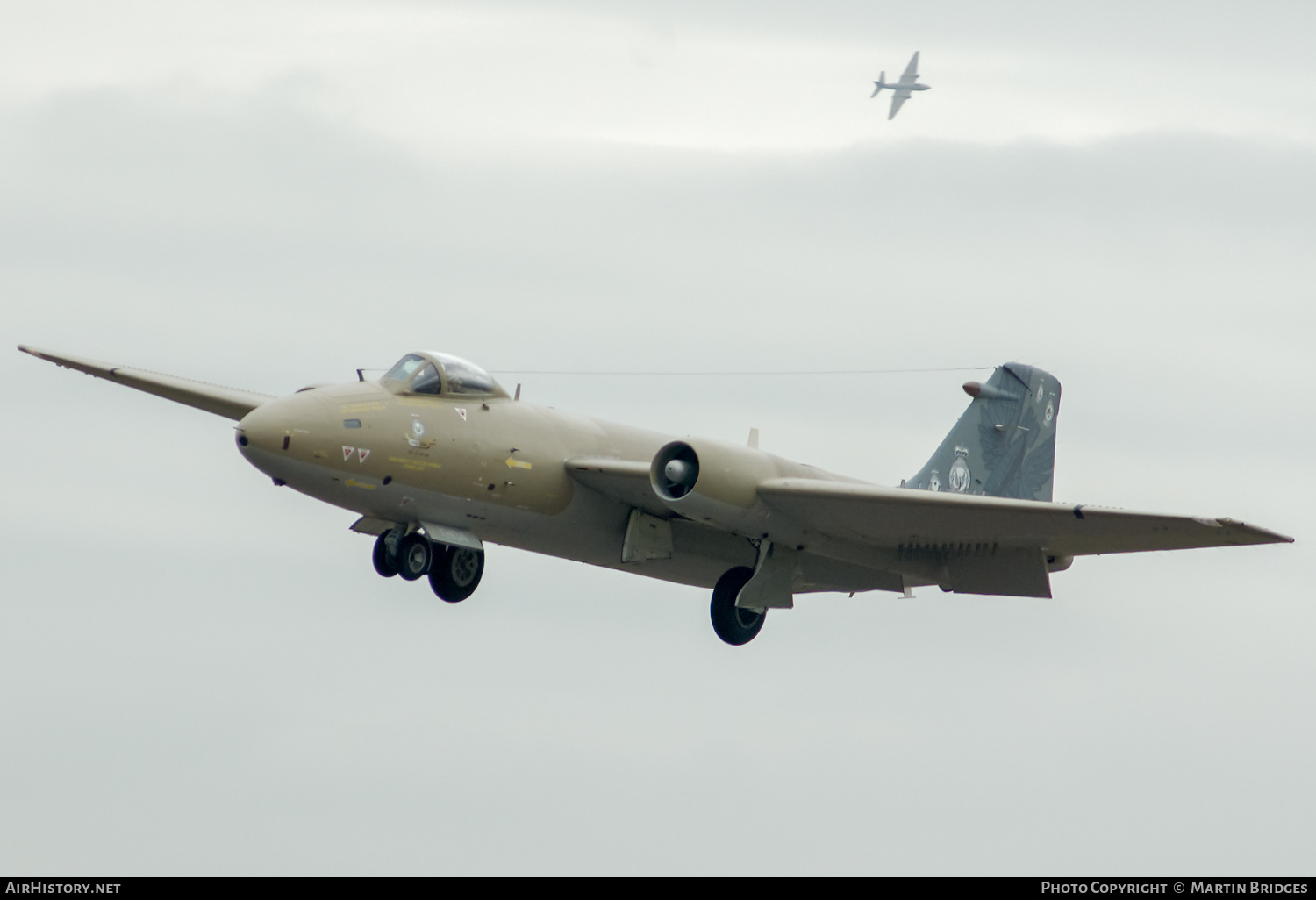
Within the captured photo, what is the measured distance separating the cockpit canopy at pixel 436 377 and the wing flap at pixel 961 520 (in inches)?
181

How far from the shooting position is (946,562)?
26.1 m

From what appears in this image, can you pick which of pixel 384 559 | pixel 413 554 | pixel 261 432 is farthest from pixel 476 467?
pixel 261 432

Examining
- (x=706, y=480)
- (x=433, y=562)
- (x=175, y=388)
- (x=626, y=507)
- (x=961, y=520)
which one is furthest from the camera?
(x=175, y=388)

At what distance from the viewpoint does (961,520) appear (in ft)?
77.8

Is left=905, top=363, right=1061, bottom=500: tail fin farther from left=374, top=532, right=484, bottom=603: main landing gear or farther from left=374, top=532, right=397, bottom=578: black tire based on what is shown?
left=374, top=532, right=397, bottom=578: black tire

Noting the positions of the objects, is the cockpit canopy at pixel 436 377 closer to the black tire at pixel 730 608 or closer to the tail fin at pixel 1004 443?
the black tire at pixel 730 608

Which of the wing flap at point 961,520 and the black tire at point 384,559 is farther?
the black tire at point 384,559

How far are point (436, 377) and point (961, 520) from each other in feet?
26.4

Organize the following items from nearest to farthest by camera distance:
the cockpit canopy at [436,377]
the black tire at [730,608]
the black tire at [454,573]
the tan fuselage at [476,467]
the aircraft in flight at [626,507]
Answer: the tan fuselage at [476,467]
the aircraft in flight at [626,507]
the cockpit canopy at [436,377]
the black tire at [454,573]
the black tire at [730,608]

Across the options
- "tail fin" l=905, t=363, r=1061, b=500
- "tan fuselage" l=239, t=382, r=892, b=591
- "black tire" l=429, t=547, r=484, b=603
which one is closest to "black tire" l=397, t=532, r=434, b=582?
"tan fuselage" l=239, t=382, r=892, b=591

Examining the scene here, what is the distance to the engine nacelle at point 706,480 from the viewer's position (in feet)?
76.6

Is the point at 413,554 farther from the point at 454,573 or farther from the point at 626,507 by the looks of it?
the point at 626,507

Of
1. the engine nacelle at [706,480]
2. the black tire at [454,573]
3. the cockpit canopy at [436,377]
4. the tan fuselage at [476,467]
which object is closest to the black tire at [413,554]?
the tan fuselage at [476,467]

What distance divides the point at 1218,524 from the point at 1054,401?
37.8ft
